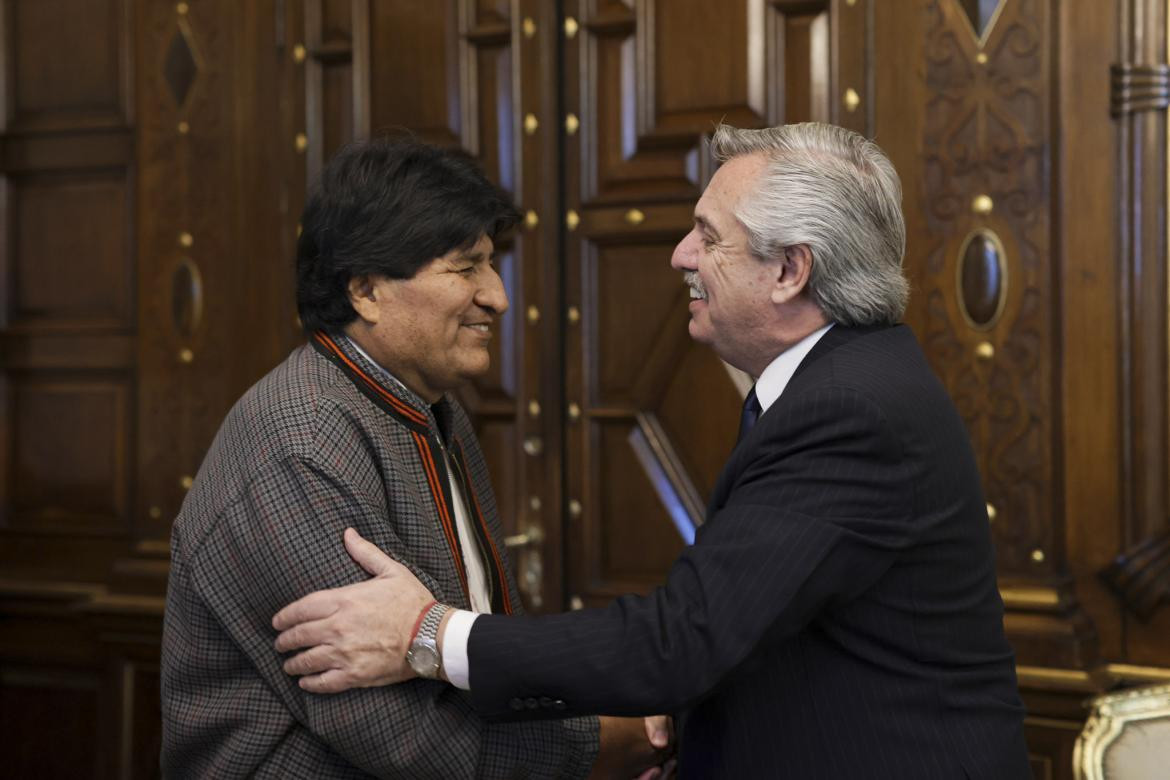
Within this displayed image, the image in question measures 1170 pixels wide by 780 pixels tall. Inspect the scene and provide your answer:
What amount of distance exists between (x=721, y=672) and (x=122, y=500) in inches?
107

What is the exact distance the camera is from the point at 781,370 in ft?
6.14

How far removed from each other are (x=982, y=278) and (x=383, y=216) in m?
1.50

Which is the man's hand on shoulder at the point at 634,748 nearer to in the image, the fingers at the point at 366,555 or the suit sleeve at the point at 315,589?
the suit sleeve at the point at 315,589

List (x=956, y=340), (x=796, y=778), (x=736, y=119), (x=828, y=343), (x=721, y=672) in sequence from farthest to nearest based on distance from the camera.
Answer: (x=736, y=119), (x=956, y=340), (x=828, y=343), (x=796, y=778), (x=721, y=672)

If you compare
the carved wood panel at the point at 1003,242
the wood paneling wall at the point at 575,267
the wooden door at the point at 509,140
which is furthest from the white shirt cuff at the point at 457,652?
the wooden door at the point at 509,140

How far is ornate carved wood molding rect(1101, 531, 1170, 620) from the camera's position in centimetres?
267

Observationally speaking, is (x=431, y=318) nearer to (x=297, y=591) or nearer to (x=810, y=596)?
(x=297, y=591)

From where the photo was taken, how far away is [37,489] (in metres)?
3.91

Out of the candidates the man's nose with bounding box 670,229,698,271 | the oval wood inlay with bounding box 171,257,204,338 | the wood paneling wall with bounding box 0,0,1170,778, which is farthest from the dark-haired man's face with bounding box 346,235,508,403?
the oval wood inlay with bounding box 171,257,204,338

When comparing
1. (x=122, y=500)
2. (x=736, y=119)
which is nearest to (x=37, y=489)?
(x=122, y=500)

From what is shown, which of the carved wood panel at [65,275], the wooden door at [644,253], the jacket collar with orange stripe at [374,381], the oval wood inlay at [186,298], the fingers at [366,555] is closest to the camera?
the fingers at [366,555]

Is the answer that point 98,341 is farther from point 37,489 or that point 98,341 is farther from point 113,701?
point 113,701

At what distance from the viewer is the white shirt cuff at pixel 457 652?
5.37ft

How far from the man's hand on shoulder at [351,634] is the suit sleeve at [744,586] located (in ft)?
0.33
